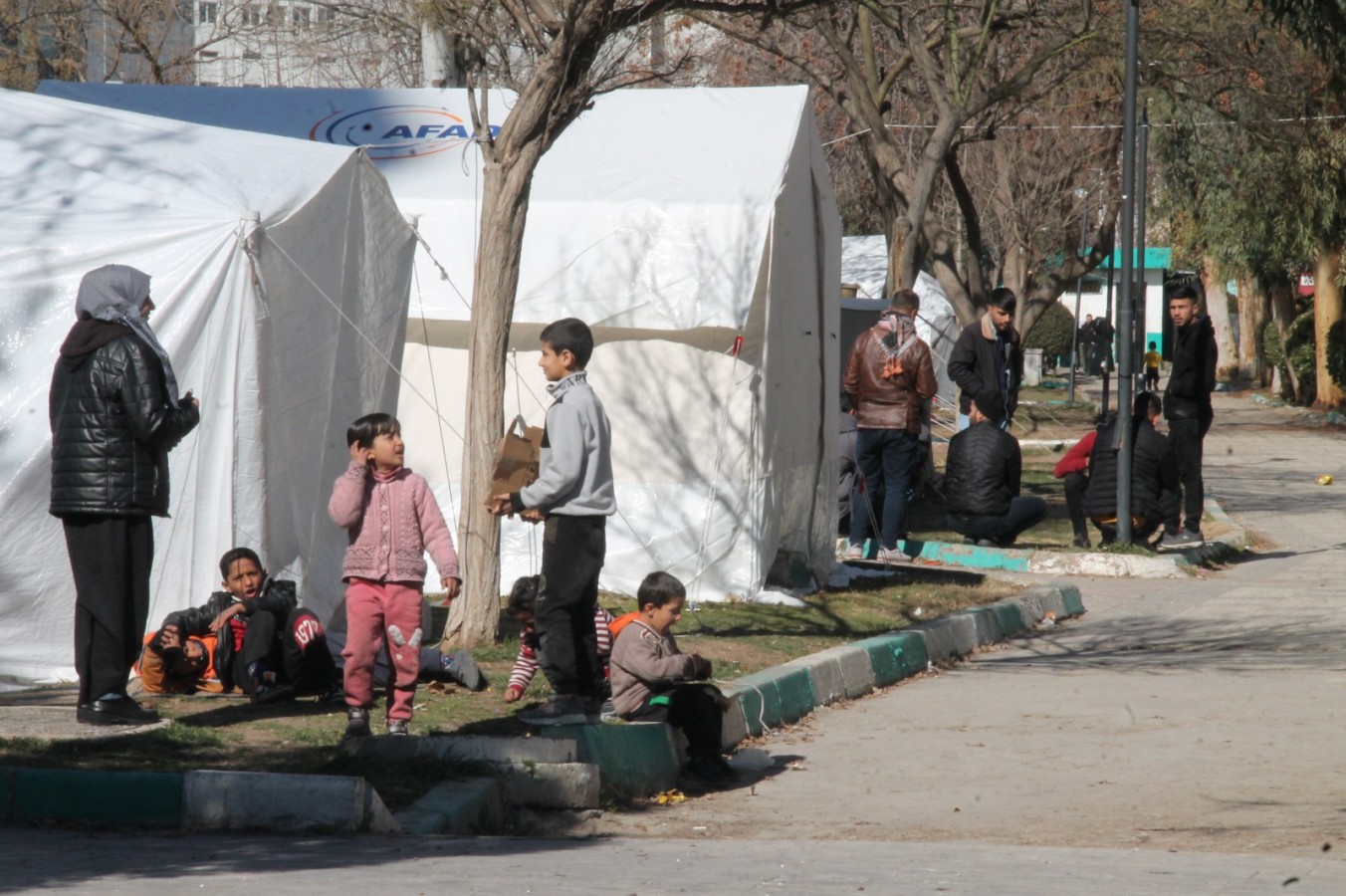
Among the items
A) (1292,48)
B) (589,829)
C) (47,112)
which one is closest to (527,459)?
(589,829)

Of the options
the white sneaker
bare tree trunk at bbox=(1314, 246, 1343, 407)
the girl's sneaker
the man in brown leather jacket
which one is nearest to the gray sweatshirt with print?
the girl's sneaker

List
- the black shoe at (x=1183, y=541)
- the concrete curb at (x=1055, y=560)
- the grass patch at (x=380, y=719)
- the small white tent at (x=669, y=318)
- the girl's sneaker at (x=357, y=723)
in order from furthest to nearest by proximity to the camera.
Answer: the black shoe at (x=1183, y=541) < the concrete curb at (x=1055, y=560) < the small white tent at (x=669, y=318) < the girl's sneaker at (x=357, y=723) < the grass patch at (x=380, y=719)

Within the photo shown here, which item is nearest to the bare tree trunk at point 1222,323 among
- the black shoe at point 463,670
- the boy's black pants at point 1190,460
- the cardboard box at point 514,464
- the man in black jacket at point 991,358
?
the boy's black pants at point 1190,460

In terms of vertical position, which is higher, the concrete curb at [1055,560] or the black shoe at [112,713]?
the black shoe at [112,713]

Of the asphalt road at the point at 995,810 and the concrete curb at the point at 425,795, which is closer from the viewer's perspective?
the asphalt road at the point at 995,810

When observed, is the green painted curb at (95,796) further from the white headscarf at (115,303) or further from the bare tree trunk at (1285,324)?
the bare tree trunk at (1285,324)


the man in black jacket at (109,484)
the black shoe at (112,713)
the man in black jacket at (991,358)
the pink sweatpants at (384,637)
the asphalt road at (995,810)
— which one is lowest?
the asphalt road at (995,810)

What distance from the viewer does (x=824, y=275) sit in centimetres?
1129

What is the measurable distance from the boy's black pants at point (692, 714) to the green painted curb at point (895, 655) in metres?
2.21

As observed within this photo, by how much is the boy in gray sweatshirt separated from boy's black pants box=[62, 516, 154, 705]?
1.46 metres

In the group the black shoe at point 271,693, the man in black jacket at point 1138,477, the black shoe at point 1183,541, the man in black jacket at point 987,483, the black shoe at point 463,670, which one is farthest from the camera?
the black shoe at point 1183,541

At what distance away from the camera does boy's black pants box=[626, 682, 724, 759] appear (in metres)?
6.38

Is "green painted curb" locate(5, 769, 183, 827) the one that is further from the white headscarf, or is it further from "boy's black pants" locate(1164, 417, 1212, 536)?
"boy's black pants" locate(1164, 417, 1212, 536)

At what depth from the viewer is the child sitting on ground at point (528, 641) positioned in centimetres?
701
